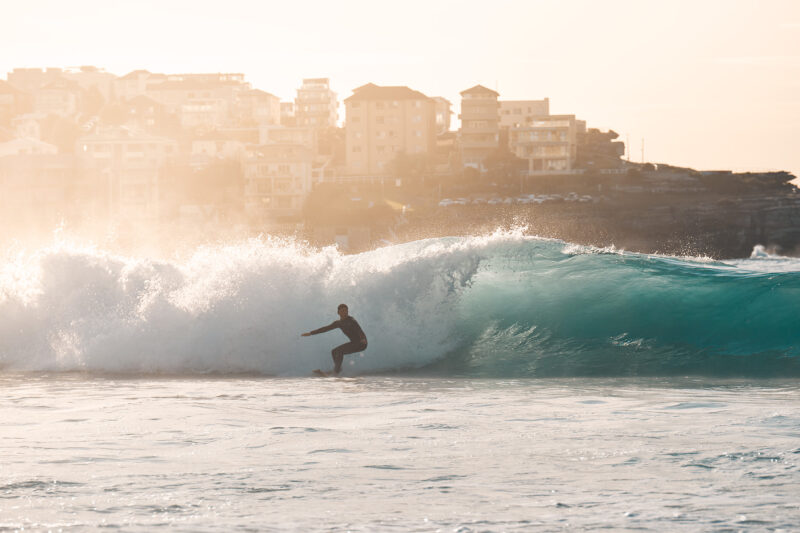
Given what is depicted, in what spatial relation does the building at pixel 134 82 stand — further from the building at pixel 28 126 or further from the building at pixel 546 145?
the building at pixel 546 145

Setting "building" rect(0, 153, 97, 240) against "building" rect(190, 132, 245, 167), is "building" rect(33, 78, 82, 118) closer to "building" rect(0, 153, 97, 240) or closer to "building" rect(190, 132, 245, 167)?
"building" rect(0, 153, 97, 240)

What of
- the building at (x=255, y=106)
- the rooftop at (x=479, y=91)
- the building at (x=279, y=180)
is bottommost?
the building at (x=279, y=180)

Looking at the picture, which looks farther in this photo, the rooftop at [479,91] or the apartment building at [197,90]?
the apartment building at [197,90]

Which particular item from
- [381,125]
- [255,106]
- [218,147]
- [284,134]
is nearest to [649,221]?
[381,125]

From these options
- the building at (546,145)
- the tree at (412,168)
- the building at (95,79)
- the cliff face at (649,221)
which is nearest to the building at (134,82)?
the building at (95,79)

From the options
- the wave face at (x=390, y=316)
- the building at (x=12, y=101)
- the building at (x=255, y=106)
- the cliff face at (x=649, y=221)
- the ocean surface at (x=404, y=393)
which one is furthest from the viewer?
the building at (x=12, y=101)

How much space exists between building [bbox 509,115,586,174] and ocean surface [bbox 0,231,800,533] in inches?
3030

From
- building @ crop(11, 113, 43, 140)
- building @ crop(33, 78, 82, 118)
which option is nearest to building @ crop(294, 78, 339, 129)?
building @ crop(33, 78, 82, 118)

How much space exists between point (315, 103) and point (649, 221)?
189ft

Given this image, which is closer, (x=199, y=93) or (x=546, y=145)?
(x=546, y=145)

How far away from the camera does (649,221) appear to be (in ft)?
273

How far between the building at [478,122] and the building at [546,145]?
3.83m

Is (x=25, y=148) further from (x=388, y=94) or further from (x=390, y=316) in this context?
(x=390, y=316)

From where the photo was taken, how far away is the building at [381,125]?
10131 centimetres
